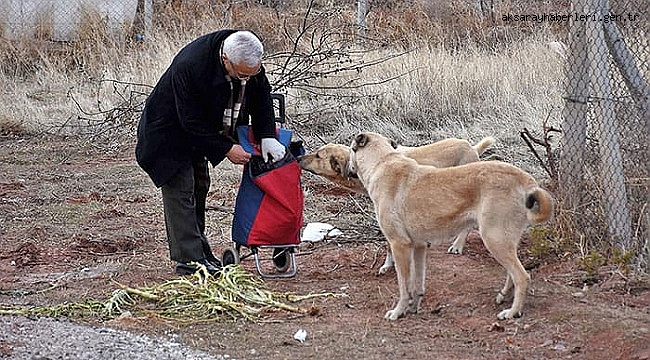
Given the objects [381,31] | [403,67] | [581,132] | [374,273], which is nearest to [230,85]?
[374,273]

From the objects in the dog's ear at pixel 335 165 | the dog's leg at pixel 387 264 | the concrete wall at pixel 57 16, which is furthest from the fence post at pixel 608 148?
the concrete wall at pixel 57 16

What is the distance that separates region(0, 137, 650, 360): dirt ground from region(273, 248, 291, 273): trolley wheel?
0.54ft

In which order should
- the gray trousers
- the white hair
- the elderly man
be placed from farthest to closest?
the gray trousers, the elderly man, the white hair

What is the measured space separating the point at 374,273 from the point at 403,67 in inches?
281

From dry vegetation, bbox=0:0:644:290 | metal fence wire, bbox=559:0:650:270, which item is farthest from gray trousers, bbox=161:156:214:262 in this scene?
dry vegetation, bbox=0:0:644:290

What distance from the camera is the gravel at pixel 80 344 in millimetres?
5457

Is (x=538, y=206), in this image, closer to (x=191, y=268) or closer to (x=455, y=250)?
(x=455, y=250)

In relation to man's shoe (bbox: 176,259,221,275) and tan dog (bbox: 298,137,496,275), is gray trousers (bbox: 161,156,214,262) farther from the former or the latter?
tan dog (bbox: 298,137,496,275)

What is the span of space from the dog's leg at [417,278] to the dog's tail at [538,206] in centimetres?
85

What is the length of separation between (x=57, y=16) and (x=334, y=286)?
12.9 meters

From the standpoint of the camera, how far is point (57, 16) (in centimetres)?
1845

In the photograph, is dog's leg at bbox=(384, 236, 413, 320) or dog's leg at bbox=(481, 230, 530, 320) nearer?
dog's leg at bbox=(481, 230, 530, 320)

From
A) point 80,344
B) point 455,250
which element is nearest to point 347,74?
point 455,250

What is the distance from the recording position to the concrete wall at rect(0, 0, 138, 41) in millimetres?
18031
